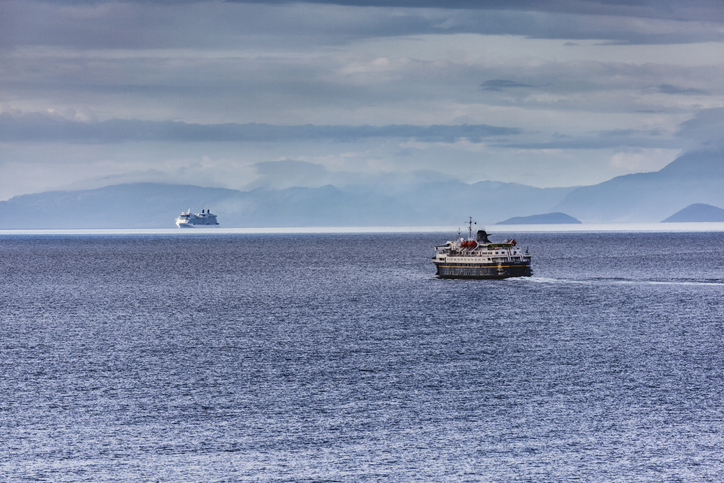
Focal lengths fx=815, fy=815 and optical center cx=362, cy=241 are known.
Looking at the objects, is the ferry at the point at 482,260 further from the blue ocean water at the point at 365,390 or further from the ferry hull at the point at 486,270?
the blue ocean water at the point at 365,390

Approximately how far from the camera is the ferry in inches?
5576

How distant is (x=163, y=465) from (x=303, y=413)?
10.8m

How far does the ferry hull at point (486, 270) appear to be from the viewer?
141 meters

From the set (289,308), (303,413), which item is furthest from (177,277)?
(303,413)

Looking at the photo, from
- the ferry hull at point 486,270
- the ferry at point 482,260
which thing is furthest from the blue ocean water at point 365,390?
the ferry at point 482,260

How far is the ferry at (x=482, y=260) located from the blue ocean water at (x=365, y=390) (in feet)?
98.5

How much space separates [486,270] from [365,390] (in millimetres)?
93173

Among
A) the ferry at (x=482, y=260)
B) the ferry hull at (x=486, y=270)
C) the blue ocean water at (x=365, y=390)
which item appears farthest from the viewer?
the ferry at (x=482, y=260)

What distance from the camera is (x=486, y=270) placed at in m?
143

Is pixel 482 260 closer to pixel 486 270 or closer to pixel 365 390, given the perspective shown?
pixel 486 270

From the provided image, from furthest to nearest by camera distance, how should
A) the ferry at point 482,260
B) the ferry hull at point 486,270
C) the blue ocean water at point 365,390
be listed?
the ferry at point 482,260
the ferry hull at point 486,270
the blue ocean water at point 365,390

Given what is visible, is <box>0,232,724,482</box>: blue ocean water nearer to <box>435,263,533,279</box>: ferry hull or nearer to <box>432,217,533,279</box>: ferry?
<box>435,263,533,279</box>: ferry hull

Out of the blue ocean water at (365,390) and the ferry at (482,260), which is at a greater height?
the ferry at (482,260)

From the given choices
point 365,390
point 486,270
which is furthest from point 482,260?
point 365,390
